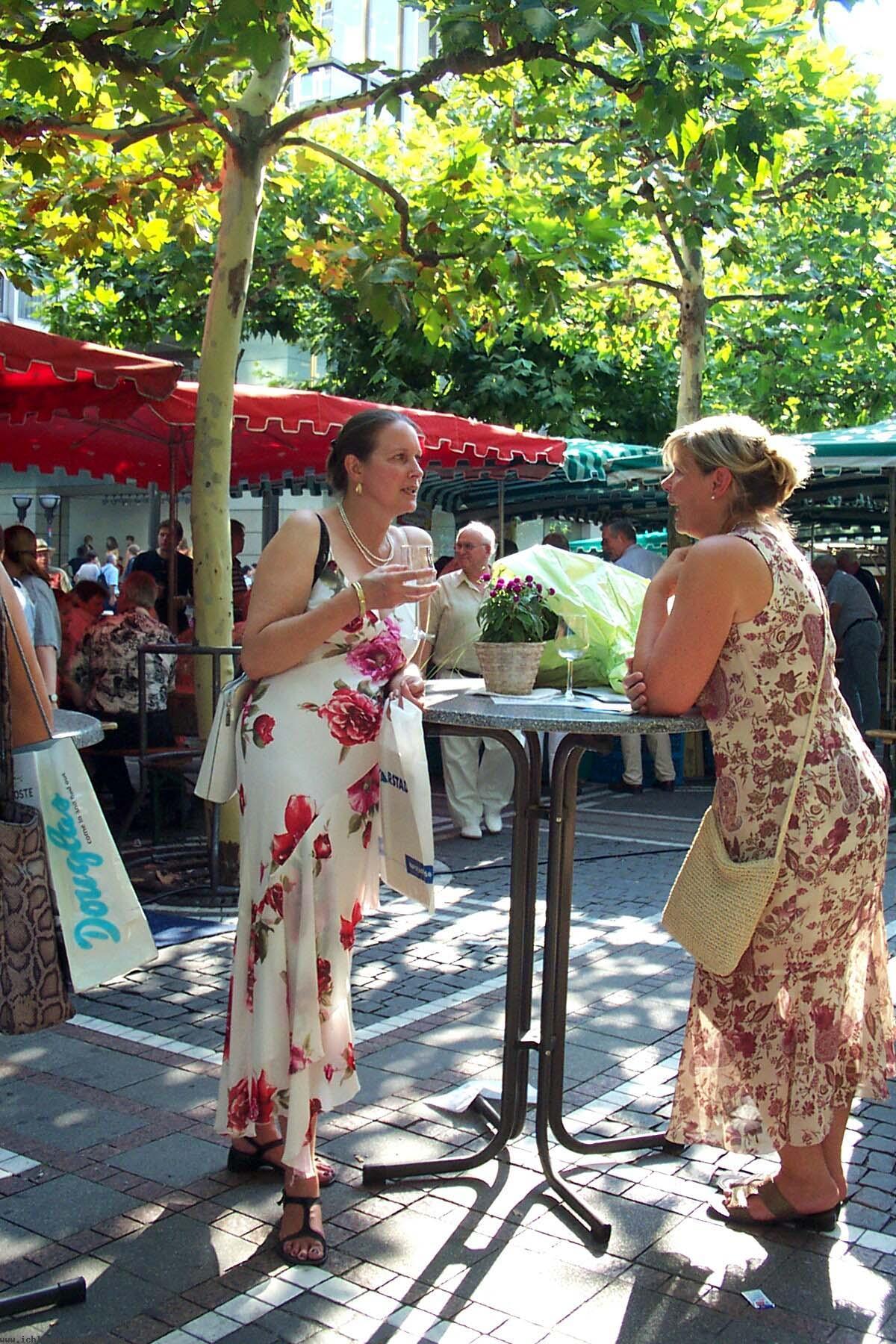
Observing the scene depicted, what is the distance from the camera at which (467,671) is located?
27.4 ft

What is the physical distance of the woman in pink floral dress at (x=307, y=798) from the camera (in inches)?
125

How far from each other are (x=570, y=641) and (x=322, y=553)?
82cm

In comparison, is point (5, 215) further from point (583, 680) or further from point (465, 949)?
point (583, 680)

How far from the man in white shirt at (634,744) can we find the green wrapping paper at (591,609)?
250 inches

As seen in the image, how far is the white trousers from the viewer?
10.8m

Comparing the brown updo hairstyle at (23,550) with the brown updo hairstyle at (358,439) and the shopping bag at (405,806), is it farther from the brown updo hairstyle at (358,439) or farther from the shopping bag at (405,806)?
the shopping bag at (405,806)

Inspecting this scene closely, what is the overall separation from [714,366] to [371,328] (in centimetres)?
583

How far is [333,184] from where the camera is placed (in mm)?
20281

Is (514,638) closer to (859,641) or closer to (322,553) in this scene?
(322,553)

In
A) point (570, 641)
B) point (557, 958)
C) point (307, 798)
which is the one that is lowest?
point (557, 958)

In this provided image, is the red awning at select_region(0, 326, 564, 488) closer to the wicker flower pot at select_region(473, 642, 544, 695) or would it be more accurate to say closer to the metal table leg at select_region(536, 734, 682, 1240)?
the wicker flower pot at select_region(473, 642, 544, 695)

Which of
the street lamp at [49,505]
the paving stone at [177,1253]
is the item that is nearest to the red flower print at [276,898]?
the paving stone at [177,1253]

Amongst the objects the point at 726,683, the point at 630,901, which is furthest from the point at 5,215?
the point at 726,683

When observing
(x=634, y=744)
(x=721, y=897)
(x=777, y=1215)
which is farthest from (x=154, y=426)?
(x=777, y=1215)
